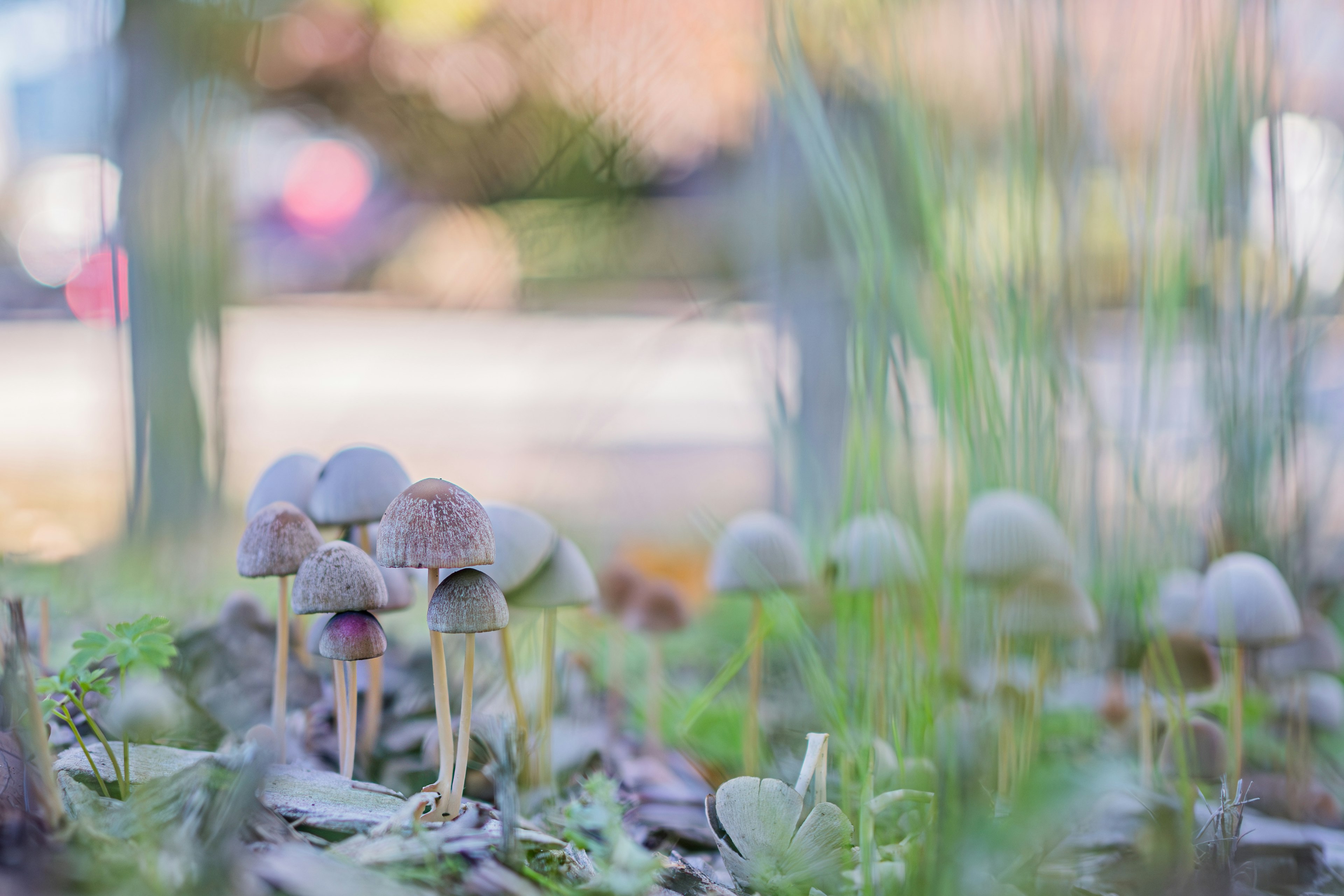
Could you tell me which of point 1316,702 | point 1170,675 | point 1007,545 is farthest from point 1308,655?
point 1007,545

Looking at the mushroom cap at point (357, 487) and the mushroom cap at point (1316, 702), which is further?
the mushroom cap at point (1316, 702)

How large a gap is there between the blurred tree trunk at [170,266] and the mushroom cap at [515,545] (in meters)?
0.43

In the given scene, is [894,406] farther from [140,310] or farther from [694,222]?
[694,222]

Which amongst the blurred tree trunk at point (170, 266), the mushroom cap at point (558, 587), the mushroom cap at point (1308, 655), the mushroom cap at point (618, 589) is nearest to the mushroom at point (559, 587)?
the mushroom cap at point (558, 587)

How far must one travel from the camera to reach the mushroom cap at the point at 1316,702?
3.02 ft

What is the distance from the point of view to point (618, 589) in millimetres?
1062

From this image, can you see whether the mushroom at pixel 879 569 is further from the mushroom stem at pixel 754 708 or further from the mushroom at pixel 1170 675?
the mushroom at pixel 1170 675

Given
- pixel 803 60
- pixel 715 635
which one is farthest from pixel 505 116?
pixel 715 635

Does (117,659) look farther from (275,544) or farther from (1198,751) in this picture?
(1198,751)

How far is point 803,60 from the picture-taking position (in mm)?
693

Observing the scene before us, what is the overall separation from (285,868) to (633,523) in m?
1.38

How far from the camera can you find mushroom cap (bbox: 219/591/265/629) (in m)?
0.77

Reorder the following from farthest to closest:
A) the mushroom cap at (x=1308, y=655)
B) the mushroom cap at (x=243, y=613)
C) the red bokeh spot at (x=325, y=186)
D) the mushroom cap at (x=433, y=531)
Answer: the red bokeh spot at (x=325, y=186) < the mushroom cap at (x=1308, y=655) < the mushroom cap at (x=243, y=613) < the mushroom cap at (x=433, y=531)

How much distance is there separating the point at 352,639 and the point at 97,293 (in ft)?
1.91
